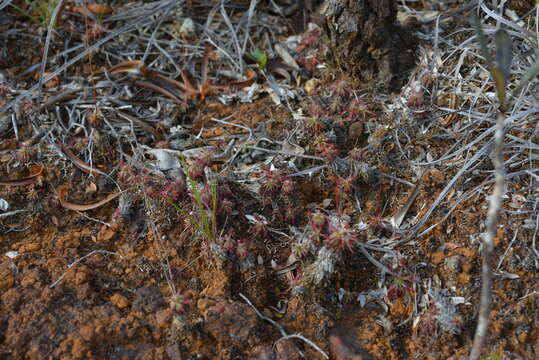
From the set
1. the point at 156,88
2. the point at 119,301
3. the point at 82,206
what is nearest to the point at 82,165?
the point at 82,206

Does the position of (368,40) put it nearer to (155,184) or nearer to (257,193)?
(257,193)

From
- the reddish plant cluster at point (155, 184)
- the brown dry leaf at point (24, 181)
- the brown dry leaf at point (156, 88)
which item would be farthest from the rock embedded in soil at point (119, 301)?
the brown dry leaf at point (156, 88)

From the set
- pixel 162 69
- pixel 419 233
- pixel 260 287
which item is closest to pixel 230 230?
pixel 260 287

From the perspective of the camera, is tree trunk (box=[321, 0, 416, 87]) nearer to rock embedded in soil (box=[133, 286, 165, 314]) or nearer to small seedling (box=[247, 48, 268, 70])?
small seedling (box=[247, 48, 268, 70])

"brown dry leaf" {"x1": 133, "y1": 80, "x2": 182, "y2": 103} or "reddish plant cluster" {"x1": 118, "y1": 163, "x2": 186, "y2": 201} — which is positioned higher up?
"brown dry leaf" {"x1": 133, "y1": 80, "x2": 182, "y2": 103}

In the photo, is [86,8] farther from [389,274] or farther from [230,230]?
[389,274]

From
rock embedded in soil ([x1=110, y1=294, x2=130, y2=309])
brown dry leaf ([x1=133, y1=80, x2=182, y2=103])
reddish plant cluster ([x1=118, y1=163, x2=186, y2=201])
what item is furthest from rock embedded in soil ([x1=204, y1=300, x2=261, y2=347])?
Answer: brown dry leaf ([x1=133, y1=80, x2=182, y2=103])

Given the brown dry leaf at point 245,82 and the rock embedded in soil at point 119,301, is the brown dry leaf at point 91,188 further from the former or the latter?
the brown dry leaf at point 245,82
